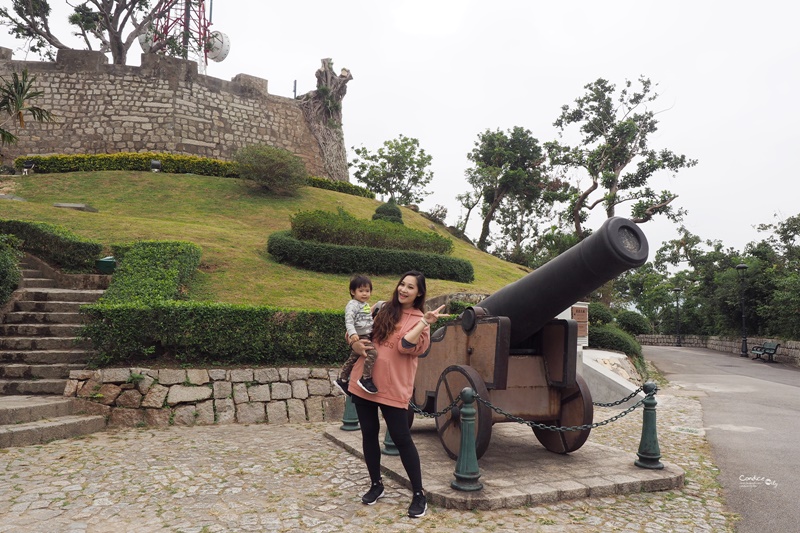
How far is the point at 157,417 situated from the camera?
21.5ft

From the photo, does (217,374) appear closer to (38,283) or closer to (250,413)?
(250,413)

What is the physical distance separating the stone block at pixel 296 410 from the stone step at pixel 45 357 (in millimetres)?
2636

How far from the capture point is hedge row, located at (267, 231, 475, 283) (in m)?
13.5

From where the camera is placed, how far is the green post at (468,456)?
13.1 ft

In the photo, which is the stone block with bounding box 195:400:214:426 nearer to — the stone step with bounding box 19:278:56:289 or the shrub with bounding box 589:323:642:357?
the stone step with bounding box 19:278:56:289

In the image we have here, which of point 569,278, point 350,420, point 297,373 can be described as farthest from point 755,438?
point 297,373

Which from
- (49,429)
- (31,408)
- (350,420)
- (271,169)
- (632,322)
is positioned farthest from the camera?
(271,169)

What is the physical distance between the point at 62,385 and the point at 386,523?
203 inches

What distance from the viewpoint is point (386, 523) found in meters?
3.55

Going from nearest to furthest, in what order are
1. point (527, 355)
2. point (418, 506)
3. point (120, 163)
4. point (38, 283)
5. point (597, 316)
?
point (418, 506) → point (527, 355) → point (38, 283) → point (597, 316) → point (120, 163)

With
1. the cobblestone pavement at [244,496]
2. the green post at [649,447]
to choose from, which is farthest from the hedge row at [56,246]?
the green post at [649,447]

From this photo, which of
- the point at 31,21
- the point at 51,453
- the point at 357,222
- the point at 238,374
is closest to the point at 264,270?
the point at 357,222

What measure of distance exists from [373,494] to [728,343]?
78.4 ft

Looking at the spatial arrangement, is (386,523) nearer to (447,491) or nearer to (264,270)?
(447,491)
